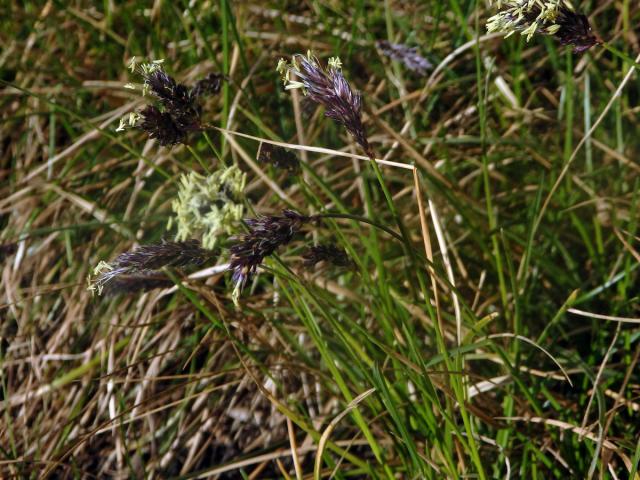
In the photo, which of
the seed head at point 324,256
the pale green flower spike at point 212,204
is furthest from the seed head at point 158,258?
the seed head at point 324,256

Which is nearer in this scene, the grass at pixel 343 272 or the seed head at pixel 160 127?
the seed head at pixel 160 127

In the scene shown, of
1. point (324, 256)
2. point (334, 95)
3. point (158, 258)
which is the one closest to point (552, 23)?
point (334, 95)

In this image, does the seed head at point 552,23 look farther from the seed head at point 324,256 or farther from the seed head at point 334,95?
the seed head at point 324,256

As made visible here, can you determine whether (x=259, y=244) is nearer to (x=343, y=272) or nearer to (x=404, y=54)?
(x=343, y=272)

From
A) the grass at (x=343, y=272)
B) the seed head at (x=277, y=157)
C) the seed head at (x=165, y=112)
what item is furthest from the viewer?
the grass at (x=343, y=272)

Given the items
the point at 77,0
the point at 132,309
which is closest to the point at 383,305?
the point at 132,309

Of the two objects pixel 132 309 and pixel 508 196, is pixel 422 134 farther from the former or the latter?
pixel 132 309
